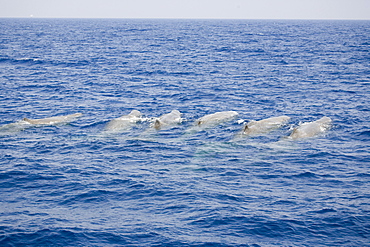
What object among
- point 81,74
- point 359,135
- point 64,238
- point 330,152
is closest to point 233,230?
point 64,238

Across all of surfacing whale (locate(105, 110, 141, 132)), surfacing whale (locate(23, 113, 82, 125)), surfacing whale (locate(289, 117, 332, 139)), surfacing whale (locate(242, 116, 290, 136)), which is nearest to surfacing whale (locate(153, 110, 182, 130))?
surfacing whale (locate(105, 110, 141, 132))

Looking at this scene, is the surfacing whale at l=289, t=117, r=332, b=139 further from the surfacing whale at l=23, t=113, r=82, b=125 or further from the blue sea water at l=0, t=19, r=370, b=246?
the surfacing whale at l=23, t=113, r=82, b=125

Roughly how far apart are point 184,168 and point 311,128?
13044 millimetres

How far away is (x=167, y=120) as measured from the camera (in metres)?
39.0

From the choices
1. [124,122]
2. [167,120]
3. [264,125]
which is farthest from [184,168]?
[124,122]

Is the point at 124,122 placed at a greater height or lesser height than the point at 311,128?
lesser

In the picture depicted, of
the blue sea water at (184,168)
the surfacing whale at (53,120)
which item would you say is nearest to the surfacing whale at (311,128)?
the blue sea water at (184,168)

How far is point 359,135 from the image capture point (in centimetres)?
3531

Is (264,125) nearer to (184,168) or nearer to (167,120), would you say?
(167,120)

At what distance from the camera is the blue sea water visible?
20594mm

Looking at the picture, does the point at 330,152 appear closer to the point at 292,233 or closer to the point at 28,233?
the point at 292,233

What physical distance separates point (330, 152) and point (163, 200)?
551 inches

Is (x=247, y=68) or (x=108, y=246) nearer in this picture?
(x=108, y=246)

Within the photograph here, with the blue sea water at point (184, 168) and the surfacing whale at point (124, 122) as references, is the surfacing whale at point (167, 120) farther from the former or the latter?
the surfacing whale at point (124, 122)
